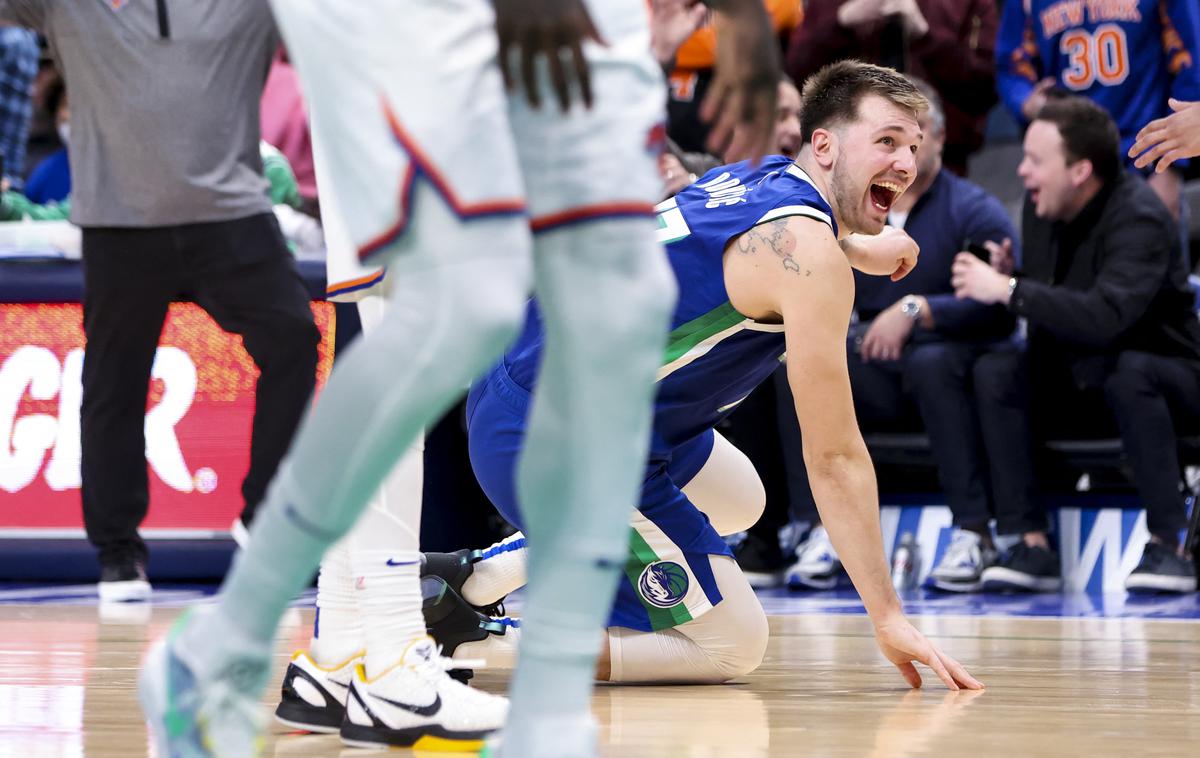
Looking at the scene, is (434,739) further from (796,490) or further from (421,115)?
(796,490)

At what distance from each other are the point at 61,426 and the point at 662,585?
277 cm

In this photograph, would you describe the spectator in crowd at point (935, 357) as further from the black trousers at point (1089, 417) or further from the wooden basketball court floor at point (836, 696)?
the wooden basketball court floor at point (836, 696)

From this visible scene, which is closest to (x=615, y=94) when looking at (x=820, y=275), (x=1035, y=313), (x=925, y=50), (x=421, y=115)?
(x=421, y=115)

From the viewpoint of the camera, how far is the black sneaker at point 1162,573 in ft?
15.3

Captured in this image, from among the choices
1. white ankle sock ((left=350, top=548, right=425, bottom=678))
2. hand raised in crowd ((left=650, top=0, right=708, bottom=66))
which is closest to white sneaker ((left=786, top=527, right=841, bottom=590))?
white ankle sock ((left=350, top=548, right=425, bottom=678))

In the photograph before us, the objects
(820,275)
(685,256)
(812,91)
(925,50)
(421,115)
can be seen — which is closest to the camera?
(421,115)

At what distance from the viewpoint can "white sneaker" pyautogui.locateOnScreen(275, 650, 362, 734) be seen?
2.19 metres

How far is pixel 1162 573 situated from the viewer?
467cm

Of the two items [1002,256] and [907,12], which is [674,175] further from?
[907,12]

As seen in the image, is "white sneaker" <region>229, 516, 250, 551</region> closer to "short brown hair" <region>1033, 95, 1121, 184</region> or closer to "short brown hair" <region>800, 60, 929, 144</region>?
"short brown hair" <region>800, 60, 929, 144</region>

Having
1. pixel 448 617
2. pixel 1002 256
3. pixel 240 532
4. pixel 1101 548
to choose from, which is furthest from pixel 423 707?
pixel 1002 256

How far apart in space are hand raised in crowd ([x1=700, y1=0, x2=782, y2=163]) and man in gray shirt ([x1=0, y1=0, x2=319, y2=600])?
317cm

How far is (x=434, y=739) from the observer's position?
6.56ft

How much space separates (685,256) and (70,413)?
9.46ft
